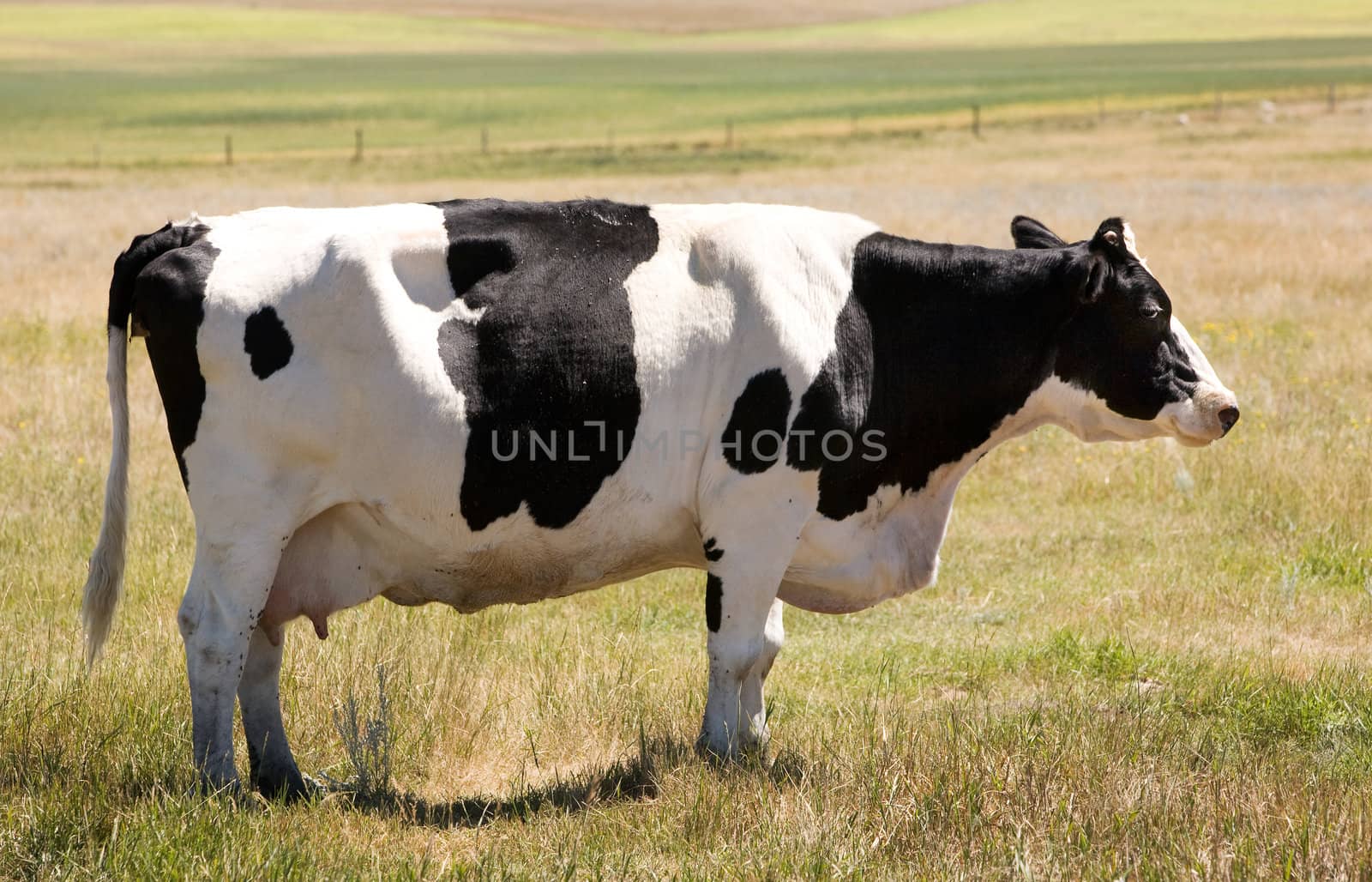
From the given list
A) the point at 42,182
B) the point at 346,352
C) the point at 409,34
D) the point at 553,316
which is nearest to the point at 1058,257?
the point at 553,316

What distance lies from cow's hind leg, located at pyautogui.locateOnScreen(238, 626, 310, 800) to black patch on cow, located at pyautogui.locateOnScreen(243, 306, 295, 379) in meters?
1.11

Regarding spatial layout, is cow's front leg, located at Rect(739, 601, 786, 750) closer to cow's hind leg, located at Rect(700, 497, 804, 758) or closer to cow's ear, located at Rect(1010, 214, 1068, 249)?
cow's hind leg, located at Rect(700, 497, 804, 758)

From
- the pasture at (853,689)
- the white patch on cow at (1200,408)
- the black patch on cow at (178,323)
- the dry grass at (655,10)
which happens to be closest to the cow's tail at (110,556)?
the black patch on cow at (178,323)

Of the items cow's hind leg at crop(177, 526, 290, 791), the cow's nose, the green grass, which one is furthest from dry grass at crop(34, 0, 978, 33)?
cow's hind leg at crop(177, 526, 290, 791)

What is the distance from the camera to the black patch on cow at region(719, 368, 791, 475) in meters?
5.38

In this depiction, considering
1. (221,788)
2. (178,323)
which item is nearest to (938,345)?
(178,323)

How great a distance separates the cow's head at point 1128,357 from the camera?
5.72 metres

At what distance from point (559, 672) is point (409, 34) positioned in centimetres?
15108

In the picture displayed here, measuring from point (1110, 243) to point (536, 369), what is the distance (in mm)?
2303

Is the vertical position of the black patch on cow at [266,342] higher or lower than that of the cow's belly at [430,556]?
higher

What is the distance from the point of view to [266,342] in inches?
200

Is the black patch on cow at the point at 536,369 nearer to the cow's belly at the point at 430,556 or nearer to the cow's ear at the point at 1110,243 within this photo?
the cow's belly at the point at 430,556

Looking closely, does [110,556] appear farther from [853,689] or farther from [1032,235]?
[1032,235]

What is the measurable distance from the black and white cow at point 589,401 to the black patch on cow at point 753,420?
0.03 ft
